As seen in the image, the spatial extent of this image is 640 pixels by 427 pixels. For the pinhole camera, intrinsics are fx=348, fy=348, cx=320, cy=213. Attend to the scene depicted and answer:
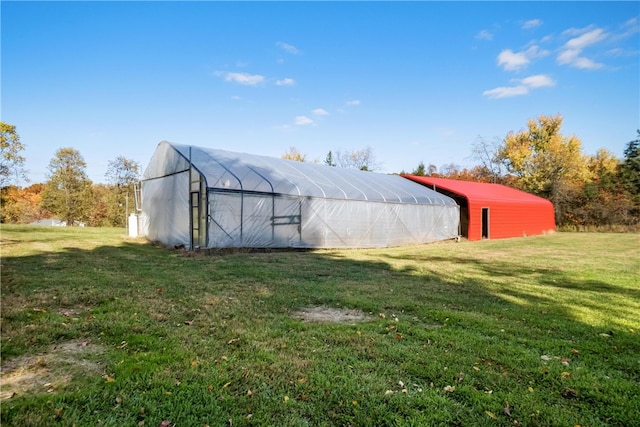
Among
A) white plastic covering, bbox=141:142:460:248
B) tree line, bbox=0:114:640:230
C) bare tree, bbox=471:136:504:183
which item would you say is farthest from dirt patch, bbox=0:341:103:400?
bare tree, bbox=471:136:504:183

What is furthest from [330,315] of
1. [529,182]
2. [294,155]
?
[294,155]

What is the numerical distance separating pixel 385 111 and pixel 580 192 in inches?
780

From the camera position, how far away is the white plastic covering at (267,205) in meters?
12.5

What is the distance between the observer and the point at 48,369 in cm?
297

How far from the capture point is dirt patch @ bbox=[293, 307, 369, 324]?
4648mm

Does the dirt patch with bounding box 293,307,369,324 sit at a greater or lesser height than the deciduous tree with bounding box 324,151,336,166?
lesser

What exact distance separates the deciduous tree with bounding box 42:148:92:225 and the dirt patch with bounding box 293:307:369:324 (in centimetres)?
3710

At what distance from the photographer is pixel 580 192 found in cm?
3144

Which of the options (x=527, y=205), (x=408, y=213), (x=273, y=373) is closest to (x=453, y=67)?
(x=408, y=213)

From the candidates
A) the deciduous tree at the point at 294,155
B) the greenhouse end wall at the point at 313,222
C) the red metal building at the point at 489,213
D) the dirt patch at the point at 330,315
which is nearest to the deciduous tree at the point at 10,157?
the greenhouse end wall at the point at 313,222

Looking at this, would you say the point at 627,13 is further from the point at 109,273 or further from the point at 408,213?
the point at 109,273

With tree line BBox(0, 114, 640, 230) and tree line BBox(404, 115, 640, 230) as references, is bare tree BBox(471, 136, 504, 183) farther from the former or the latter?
tree line BBox(0, 114, 640, 230)

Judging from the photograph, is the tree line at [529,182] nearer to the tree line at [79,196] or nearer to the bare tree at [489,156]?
the tree line at [79,196]

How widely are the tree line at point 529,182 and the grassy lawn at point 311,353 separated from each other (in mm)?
27801
